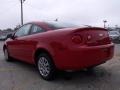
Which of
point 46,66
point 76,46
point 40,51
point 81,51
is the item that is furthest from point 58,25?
point 81,51

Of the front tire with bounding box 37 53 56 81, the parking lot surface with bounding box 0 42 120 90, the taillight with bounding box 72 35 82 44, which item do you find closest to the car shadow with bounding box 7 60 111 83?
the parking lot surface with bounding box 0 42 120 90

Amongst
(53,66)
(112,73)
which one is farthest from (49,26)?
(112,73)

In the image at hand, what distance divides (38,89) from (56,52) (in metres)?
0.88

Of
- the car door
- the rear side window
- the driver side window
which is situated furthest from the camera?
the driver side window

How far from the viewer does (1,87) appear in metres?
5.33

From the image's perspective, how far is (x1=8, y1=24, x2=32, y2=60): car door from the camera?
663 cm

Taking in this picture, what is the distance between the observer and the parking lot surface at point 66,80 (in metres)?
5.20

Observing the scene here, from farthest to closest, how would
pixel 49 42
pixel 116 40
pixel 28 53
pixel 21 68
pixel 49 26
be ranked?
pixel 116 40 < pixel 21 68 < pixel 28 53 < pixel 49 26 < pixel 49 42

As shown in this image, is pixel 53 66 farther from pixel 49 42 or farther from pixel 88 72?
pixel 88 72

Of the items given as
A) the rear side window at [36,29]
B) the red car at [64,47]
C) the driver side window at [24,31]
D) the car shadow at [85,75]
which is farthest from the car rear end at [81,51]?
the driver side window at [24,31]

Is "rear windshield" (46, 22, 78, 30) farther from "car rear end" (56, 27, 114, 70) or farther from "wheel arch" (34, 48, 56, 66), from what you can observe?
"car rear end" (56, 27, 114, 70)

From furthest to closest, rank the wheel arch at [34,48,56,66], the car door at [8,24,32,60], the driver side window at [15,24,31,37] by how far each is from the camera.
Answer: the driver side window at [15,24,31,37] → the car door at [8,24,32,60] → the wheel arch at [34,48,56,66]

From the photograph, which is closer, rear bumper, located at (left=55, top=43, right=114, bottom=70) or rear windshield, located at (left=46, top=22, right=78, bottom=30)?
rear bumper, located at (left=55, top=43, right=114, bottom=70)

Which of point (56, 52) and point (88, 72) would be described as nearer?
point (56, 52)
